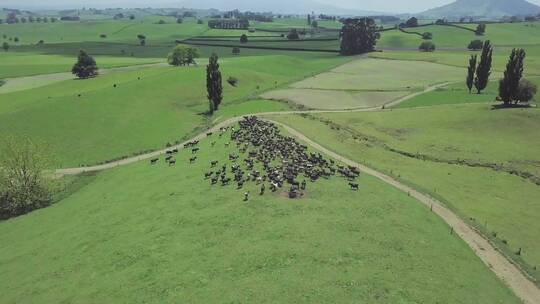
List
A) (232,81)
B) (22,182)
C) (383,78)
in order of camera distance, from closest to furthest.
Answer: (22,182) < (232,81) < (383,78)

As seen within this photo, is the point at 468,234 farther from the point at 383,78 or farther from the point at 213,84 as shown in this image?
the point at 383,78

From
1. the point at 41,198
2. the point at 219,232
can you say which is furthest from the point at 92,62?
the point at 219,232

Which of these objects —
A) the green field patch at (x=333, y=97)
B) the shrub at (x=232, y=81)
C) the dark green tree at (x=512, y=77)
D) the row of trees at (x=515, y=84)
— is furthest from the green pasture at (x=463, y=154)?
the shrub at (x=232, y=81)

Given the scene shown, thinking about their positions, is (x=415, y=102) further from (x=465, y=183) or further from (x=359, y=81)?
(x=465, y=183)

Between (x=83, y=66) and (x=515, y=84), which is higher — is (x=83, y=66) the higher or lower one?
the lower one

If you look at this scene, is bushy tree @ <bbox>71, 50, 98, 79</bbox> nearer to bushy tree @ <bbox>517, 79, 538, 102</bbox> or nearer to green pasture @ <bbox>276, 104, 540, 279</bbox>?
A: green pasture @ <bbox>276, 104, 540, 279</bbox>

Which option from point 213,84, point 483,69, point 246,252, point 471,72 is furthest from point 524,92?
point 246,252

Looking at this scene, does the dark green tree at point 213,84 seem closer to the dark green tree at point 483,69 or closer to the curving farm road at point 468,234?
the curving farm road at point 468,234

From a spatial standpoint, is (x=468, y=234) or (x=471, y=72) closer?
(x=468, y=234)
